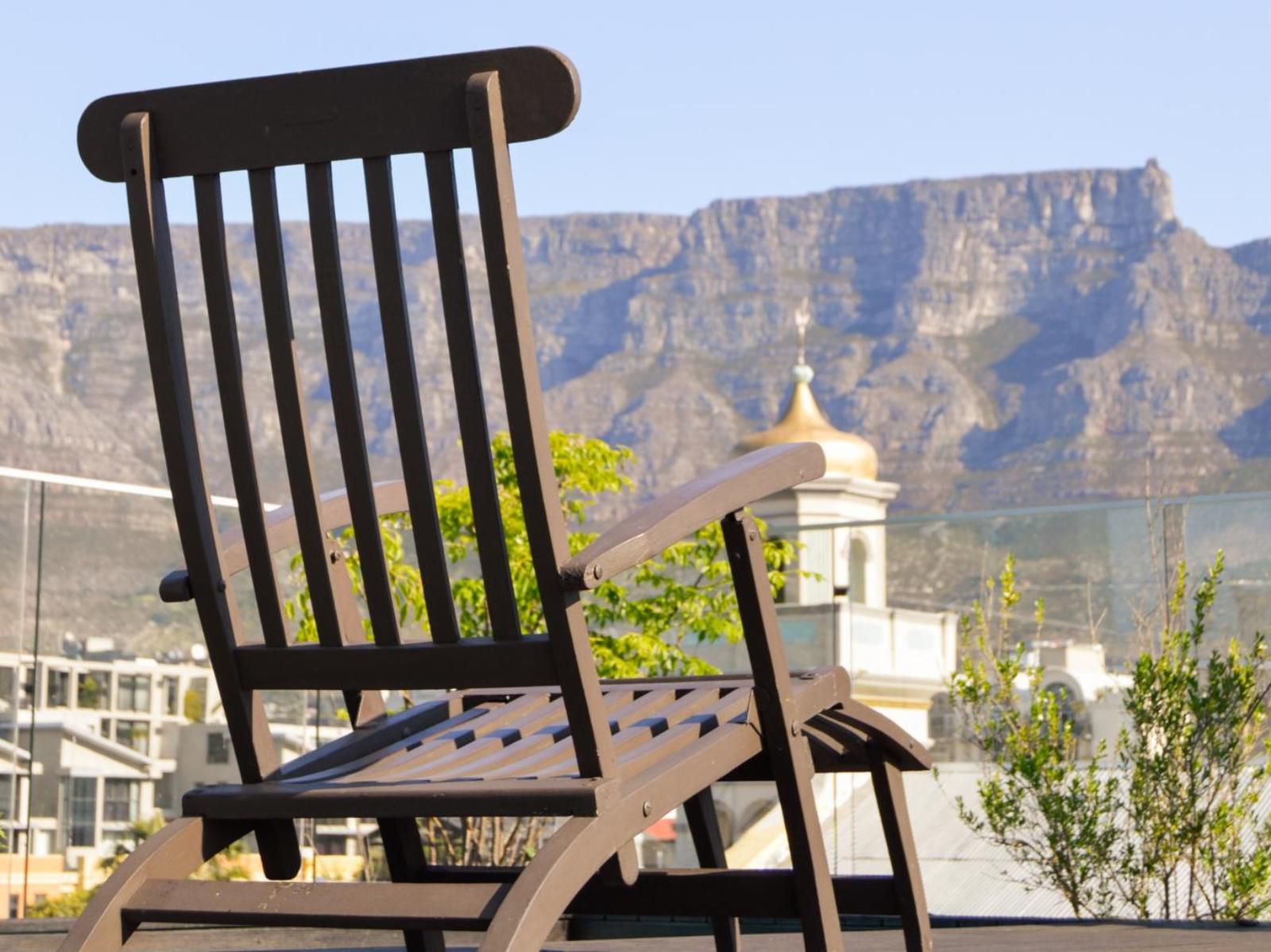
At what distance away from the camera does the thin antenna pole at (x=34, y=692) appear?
4.63m

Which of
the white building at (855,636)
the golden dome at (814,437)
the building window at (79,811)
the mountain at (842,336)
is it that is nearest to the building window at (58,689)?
the building window at (79,811)

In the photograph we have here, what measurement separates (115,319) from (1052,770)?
95267 mm

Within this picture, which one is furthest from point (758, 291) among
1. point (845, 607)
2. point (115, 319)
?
point (845, 607)

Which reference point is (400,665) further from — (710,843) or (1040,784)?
(1040,784)

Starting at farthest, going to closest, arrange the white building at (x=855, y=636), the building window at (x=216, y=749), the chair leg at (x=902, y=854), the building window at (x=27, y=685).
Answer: the white building at (x=855, y=636)
the building window at (x=216, y=749)
the building window at (x=27, y=685)
the chair leg at (x=902, y=854)

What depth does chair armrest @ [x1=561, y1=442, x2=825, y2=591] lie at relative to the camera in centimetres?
150

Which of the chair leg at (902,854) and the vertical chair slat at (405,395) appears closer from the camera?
the vertical chair slat at (405,395)

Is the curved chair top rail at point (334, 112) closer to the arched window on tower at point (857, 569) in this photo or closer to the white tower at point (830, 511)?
the white tower at point (830, 511)

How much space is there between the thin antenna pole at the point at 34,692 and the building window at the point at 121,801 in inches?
12.8

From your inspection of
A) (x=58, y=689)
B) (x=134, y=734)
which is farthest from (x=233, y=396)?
(x=134, y=734)

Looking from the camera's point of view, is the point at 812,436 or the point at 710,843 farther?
the point at 812,436

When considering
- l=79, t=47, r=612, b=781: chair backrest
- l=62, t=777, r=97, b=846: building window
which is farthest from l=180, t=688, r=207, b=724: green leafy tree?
l=79, t=47, r=612, b=781: chair backrest

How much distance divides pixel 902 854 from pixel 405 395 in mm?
814

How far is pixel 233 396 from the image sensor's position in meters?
1.71
